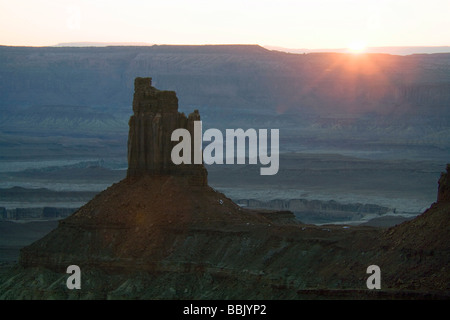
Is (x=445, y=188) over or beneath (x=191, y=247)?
over

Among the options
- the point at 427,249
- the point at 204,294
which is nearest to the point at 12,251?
the point at 204,294

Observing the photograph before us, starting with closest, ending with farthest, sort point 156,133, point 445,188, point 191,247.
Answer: point 445,188 < point 191,247 < point 156,133

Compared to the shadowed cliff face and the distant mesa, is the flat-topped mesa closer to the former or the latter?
the shadowed cliff face

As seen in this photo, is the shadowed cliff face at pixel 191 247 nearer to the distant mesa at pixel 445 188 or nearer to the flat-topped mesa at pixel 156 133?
the flat-topped mesa at pixel 156 133

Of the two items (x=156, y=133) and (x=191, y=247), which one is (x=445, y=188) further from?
(x=156, y=133)

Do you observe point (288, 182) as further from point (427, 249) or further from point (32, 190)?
point (427, 249)

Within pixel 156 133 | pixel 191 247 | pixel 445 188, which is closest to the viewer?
pixel 445 188

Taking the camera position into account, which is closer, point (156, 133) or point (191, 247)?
point (191, 247)

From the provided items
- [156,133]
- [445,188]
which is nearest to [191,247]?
[156,133]

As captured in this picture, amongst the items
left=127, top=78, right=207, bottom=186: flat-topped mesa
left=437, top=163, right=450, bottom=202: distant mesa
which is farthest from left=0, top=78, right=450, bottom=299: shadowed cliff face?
left=437, top=163, right=450, bottom=202: distant mesa
